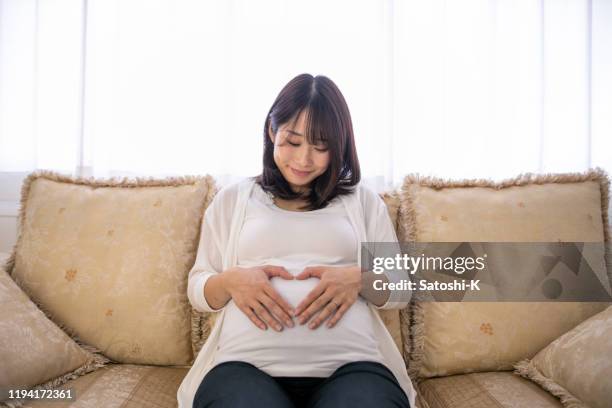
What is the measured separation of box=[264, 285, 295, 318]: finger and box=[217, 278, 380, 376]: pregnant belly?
0.02 m

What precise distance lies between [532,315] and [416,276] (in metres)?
0.31

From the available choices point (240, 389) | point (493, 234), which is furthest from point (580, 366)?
point (240, 389)

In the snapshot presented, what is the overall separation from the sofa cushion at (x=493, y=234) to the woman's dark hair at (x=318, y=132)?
0.74ft

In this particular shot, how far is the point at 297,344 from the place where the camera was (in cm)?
83

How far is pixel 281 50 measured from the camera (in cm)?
156

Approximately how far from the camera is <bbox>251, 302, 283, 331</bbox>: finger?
847 mm

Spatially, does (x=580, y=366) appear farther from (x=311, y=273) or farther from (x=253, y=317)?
(x=253, y=317)

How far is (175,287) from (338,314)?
50 centimetres

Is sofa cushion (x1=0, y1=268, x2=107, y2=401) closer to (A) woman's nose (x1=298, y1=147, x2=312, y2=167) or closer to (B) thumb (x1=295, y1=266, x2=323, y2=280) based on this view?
(B) thumb (x1=295, y1=266, x2=323, y2=280)

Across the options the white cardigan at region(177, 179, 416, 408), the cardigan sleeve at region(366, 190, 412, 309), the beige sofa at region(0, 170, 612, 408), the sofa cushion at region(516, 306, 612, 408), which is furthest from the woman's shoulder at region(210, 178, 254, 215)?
the sofa cushion at region(516, 306, 612, 408)

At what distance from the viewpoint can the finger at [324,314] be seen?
0.85 meters

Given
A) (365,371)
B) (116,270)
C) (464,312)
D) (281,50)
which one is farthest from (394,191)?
(116,270)

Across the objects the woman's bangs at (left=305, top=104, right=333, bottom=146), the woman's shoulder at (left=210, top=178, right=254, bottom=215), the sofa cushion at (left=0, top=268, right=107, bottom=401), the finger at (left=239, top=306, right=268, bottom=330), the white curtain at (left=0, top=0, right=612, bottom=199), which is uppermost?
the white curtain at (left=0, top=0, right=612, bottom=199)

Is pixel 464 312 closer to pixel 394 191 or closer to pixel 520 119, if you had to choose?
pixel 394 191
